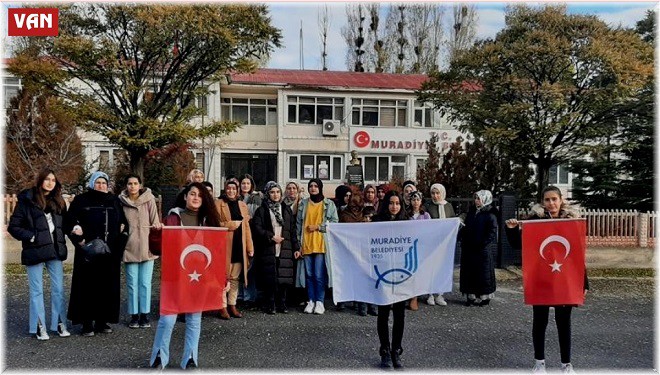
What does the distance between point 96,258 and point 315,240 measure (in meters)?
2.54

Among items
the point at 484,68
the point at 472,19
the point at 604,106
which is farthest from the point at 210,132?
the point at 472,19

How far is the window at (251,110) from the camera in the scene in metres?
27.9

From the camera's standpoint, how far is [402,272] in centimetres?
511

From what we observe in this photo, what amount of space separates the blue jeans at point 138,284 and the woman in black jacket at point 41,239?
2.21 ft

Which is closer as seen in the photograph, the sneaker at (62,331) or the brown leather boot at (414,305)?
the sneaker at (62,331)

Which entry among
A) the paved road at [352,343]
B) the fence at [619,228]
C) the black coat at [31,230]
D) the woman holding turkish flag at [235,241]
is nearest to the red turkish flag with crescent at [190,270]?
the paved road at [352,343]

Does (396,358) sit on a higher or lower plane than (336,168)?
lower

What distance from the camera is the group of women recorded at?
16.5 ft

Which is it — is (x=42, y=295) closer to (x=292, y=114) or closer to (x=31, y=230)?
(x=31, y=230)

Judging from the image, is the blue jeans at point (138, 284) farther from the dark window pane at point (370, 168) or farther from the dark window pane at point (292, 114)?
the dark window pane at point (370, 168)

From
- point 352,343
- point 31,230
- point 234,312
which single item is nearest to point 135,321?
point 234,312

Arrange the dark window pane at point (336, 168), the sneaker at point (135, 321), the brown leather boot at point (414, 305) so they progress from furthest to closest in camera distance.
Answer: the dark window pane at point (336, 168) < the brown leather boot at point (414, 305) < the sneaker at point (135, 321)

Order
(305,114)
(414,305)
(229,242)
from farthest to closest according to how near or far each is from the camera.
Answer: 1. (305,114)
2. (414,305)
3. (229,242)

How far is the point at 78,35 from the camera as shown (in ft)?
42.6
